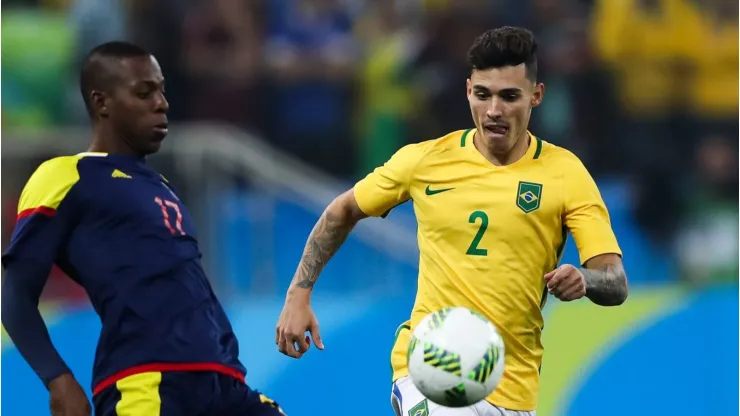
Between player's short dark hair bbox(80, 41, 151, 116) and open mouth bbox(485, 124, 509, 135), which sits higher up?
open mouth bbox(485, 124, 509, 135)

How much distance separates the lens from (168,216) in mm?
4438

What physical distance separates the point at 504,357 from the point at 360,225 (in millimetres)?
6892

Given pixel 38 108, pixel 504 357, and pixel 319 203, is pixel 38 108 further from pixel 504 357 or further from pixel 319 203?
pixel 504 357

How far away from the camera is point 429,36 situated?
37.0ft

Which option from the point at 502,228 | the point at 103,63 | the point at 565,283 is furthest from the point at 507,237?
the point at 103,63

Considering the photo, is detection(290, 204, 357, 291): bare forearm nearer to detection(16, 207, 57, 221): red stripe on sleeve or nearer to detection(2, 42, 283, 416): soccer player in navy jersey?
detection(2, 42, 283, 416): soccer player in navy jersey

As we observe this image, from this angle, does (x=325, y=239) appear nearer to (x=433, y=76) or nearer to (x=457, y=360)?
(x=457, y=360)

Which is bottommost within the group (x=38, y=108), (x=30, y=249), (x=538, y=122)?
(x=30, y=249)

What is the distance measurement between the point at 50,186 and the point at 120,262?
1.08 feet

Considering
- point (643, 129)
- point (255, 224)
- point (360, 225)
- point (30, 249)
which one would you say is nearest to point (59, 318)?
point (255, 224)

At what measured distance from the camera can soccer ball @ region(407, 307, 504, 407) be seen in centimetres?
411

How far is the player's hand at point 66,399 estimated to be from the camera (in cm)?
398

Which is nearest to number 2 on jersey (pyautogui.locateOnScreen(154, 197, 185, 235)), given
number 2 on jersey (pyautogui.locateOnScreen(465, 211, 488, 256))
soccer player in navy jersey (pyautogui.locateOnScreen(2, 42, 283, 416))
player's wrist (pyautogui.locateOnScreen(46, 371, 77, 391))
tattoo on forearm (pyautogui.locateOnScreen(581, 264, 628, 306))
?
soccer player in navy jersey (pyautogui.locateOnScreen(2, 42, 283, 416))

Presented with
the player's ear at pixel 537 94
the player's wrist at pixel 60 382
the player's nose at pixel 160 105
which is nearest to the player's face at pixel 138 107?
the player's nose at pixel 160 105
